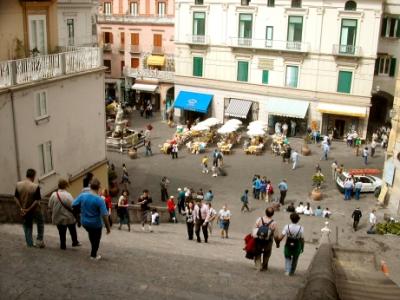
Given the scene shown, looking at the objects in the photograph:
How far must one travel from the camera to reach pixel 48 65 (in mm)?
18719

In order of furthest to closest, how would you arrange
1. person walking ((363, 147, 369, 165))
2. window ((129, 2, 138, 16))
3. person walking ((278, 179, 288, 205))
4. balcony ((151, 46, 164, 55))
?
window ((129, 2, 138, 16)), balcony ((151, 46, 164, 55)), person walking ((363, 147, 369, 165)), person walking ((278, 179, 288, 205))

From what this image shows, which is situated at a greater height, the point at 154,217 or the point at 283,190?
the point at 154,217

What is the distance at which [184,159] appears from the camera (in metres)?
33.7

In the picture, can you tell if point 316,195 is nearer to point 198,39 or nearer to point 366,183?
point 366,183

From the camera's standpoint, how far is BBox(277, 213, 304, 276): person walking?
10586 millimetres

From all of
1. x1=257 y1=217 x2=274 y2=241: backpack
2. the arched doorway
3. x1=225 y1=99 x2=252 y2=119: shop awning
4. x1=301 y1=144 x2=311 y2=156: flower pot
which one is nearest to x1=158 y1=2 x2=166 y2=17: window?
x1=225 y1=99 x2=252 y2=119: shop awning

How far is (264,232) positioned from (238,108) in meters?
30.3

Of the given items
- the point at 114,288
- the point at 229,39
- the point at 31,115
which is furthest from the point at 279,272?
the point at 229,39

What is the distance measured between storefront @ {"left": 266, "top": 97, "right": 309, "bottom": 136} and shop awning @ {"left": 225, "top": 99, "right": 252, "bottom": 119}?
1.79m

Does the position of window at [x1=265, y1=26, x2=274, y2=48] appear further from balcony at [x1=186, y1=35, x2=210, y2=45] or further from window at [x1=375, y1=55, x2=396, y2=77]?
window at [x1=375, y1=55, x2=396, y2=77]

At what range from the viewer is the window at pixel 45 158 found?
745 inches

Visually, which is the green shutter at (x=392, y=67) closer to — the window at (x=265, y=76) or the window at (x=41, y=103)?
the window at (x=265, y=76)

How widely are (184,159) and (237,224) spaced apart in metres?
10.6

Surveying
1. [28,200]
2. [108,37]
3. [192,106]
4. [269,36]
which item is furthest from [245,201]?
[108,37]
